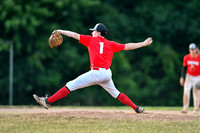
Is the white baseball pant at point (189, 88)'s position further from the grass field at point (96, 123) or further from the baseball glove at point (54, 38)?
the baseball glove at point (54, 38)

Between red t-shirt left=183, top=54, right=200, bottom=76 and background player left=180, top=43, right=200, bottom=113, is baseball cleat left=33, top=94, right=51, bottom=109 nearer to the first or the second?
background player left=180, top=43, right=200, bottom=113

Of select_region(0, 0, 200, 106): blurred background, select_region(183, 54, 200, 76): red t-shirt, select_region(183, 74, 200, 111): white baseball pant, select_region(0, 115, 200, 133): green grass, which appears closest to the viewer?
select_region(0, 115, 200, 133): green grass

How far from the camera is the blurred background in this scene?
22172 mm

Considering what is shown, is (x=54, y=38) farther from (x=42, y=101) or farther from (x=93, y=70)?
(x=42, y=101)

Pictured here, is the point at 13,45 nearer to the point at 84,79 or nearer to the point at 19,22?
the point at 19,22

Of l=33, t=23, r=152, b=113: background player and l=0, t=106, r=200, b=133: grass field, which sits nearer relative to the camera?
l=0, t=106, r=200, b=133: grass field

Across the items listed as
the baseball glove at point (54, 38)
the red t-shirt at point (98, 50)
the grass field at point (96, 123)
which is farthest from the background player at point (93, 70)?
the grass field at point (96, 123)

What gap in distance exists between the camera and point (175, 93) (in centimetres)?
2494

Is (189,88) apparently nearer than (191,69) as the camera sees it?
No

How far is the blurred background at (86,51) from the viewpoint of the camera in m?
22.2

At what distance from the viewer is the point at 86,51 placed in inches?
960

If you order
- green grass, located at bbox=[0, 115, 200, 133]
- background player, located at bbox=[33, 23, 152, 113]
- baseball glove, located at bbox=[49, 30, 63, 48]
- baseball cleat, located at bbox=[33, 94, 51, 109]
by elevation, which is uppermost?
baseball glove, located at bbox=[49, 30, 63, 48]

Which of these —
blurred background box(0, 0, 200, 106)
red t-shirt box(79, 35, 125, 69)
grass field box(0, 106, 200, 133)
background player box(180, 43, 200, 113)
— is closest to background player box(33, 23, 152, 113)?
red t-shirt box(79, 35, 125, 69)

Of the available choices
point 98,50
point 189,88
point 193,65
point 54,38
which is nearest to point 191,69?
point 193,65
